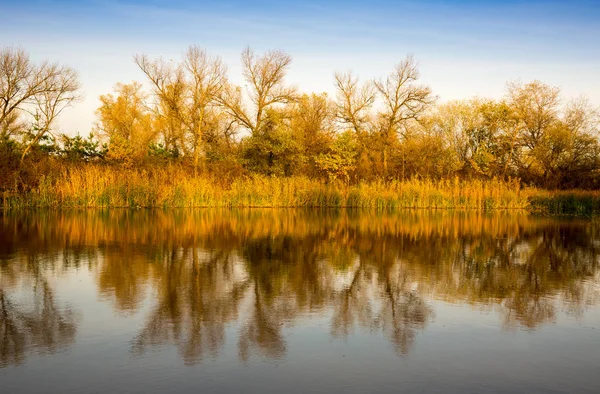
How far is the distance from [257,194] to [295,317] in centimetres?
2215

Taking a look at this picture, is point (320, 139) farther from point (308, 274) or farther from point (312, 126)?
point (308, 274)

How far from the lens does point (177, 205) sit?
26953 mm

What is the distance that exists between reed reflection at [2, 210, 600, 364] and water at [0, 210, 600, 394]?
4cm

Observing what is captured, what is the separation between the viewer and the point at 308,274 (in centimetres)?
932

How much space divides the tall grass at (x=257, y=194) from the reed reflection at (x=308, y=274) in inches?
338

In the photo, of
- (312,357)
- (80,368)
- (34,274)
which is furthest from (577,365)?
(34,274)

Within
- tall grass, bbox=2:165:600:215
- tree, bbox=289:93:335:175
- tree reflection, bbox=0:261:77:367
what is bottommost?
tree reflection, bbox=0:261:77:367

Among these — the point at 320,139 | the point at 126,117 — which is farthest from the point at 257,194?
the point at 126,117

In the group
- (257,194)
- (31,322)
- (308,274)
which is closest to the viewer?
(31,322)

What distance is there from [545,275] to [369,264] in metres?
2.92

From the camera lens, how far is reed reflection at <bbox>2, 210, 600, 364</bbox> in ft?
20.6

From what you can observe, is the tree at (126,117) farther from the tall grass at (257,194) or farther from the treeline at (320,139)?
the tall grass at (257,194)

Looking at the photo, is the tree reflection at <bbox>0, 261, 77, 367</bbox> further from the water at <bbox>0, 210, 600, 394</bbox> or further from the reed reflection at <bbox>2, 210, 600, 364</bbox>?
the reed reflection at <bbox>2, 210, 600, 364</bbox>

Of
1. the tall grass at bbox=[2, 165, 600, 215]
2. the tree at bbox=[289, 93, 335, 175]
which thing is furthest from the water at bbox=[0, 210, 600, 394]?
the tree at bbox=[289, 93, 335, 175]
